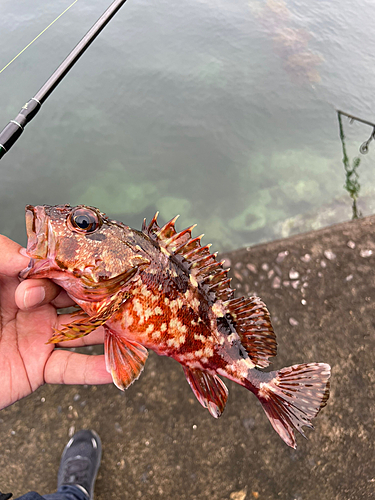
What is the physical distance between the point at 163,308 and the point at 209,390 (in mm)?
697

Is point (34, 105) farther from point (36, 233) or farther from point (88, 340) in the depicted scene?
point (88, 340)

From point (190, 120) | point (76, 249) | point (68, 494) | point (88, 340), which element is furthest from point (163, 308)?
point (190, 120)

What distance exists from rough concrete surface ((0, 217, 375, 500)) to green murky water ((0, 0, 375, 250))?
3073mm

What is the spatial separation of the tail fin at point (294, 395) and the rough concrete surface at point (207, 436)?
48.8 inches

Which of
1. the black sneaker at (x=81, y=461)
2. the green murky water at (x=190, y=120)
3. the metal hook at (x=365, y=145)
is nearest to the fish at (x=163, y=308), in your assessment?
the black sneaker at (x=81, y=461)

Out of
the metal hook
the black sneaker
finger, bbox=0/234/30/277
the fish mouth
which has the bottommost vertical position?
the black sneaker

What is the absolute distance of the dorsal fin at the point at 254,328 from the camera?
2070 millimetres

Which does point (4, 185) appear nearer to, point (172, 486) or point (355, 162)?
point (172, 486)

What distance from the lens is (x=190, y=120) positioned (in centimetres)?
795

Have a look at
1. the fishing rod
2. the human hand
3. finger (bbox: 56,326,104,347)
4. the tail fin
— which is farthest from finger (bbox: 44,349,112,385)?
the fishing rod

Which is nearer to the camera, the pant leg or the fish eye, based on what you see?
the fish eye

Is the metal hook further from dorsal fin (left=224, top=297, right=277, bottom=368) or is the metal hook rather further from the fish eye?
the fish eye

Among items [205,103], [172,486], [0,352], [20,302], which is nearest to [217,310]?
[20,302]

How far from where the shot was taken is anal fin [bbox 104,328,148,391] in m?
1.88
